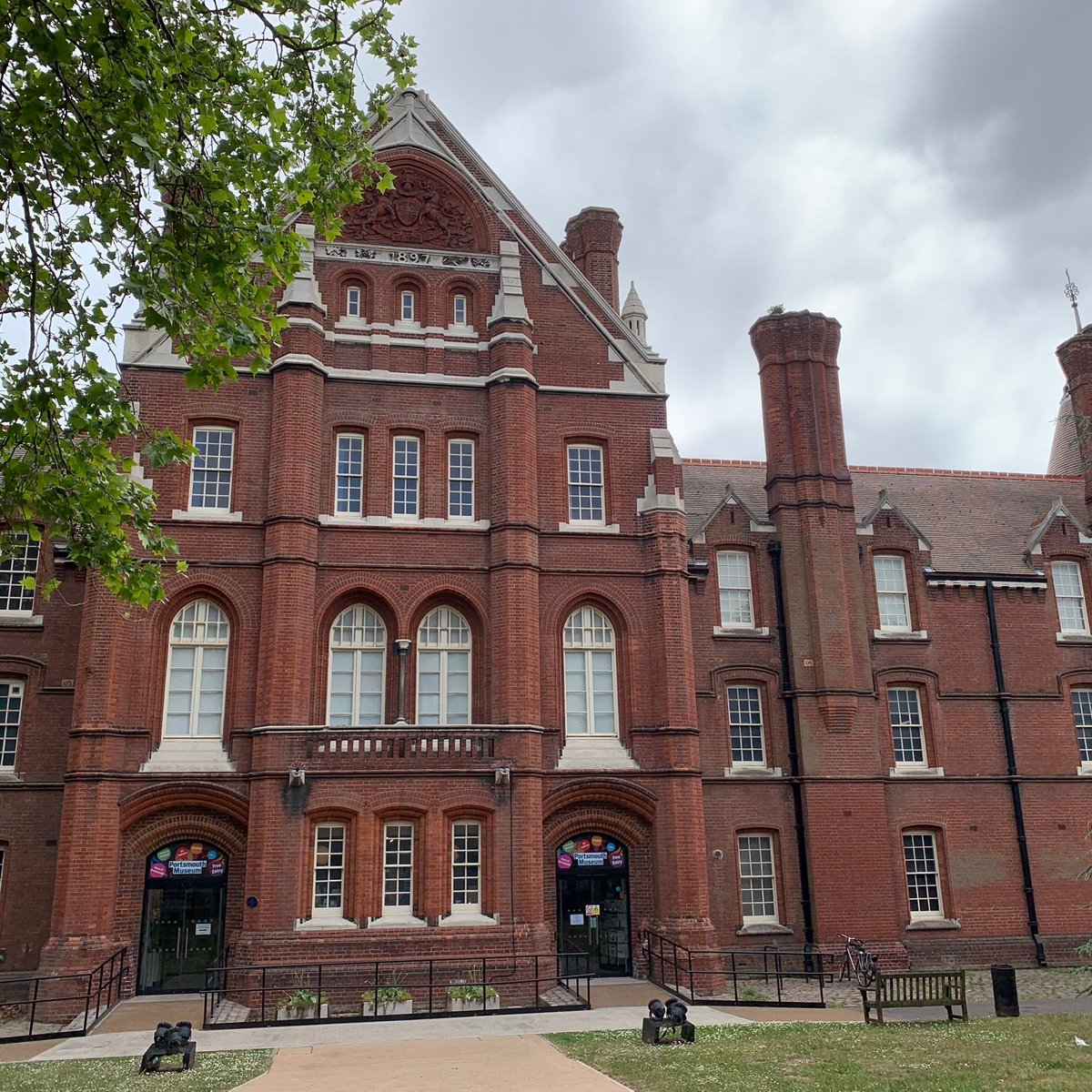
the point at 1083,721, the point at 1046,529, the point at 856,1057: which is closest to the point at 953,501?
the point at 1046,529

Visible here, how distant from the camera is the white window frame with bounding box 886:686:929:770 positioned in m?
26.9

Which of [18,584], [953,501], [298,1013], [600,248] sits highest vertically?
[600,248]

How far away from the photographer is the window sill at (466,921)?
21125 mm

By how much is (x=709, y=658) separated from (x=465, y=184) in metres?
13.4

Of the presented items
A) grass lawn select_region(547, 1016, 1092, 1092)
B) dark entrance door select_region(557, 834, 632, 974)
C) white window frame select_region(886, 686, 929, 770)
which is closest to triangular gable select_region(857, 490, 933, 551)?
white window frame select_region(886, 686, 929, 770)

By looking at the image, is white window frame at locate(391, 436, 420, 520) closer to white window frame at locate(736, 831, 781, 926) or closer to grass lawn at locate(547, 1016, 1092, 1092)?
white window frame at locate(736, 831, 781, 926)

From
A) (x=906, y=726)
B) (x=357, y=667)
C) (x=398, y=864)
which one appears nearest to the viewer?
(x=398, y=864)

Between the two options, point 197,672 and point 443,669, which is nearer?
point 197,672

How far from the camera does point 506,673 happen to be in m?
→ 22.8

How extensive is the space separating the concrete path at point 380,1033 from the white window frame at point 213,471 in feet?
35.3

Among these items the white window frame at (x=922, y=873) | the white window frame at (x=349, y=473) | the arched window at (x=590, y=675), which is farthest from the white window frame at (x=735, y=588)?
the white window frame at (x=349, y=473)

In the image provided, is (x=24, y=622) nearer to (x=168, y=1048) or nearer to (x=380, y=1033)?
(x=168, y=1048)

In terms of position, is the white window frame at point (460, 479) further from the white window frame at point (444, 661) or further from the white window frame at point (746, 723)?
the white window frame at point (746, 723)

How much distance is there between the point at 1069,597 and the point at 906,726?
21.3 ft
